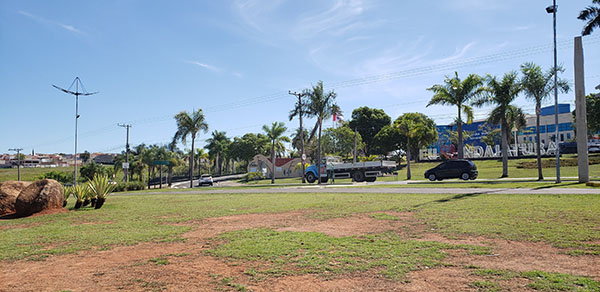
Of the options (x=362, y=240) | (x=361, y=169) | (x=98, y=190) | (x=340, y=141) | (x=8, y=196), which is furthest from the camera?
(x=340, y=141)

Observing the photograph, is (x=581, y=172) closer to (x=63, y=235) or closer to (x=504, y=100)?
(x=504, y=100)

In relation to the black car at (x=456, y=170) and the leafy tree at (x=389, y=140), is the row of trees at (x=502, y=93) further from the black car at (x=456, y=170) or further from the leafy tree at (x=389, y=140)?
the leafy tree at (x=389, y=140)

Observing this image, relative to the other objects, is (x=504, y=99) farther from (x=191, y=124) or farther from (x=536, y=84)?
(x=191, y=124)

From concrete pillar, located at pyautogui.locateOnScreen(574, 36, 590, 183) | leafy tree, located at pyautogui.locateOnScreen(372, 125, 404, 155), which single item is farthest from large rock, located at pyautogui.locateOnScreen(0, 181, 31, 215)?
leafy tree, located at pyautogui.locateOnScreen(372, 125, 404, 155)

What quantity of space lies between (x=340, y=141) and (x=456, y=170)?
42.1 m

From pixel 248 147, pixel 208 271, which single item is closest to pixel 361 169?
pixel 208 271

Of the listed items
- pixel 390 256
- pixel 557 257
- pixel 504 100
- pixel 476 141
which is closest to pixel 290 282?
pixel 390 256

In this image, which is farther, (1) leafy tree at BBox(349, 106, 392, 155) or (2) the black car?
(1) leafy tree at BBox(349, 106, 392, 155)

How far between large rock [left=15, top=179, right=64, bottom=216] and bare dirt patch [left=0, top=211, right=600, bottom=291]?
962cm

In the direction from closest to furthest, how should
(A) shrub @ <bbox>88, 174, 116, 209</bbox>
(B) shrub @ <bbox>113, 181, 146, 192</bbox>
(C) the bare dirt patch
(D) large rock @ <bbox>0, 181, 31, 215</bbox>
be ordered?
(C) the bare dirt patch < (D) large rock @ <bbox>0, 181, 31, 215</bbox> < (A) shrub @ <bbox>88, 174, 116, 209</bbox> < (B) shrub @ <bbox>113, 181, 146, 192</bbox>

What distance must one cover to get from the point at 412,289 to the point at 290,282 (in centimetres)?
163

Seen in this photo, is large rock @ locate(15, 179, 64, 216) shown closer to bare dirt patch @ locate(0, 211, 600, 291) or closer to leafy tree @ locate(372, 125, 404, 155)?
bare dirt patch @ locate(0, 211, 600, 291)

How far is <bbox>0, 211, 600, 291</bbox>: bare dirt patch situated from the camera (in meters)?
5.15

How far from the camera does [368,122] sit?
79.0m
